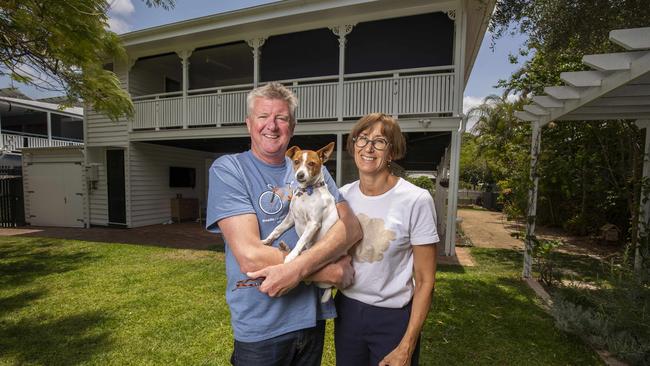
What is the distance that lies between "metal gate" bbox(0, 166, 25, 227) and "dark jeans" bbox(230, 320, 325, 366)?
1494 cm

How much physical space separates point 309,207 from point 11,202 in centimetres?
1544

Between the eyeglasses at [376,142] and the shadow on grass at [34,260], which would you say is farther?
the shadow on grass at [34,260]

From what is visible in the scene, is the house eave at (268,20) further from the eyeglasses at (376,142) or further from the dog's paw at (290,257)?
the dog's paw at (290,257)

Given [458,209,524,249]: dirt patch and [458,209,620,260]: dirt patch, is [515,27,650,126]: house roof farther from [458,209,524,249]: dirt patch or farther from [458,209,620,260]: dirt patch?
[458,209,524,249]: dirt patch

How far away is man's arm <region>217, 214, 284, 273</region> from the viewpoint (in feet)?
4.03

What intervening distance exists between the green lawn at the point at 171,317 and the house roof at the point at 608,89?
9.58ft

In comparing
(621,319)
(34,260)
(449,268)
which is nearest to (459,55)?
(449,268)

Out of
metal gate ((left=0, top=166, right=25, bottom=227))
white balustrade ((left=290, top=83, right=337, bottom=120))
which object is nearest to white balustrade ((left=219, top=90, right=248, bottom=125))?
white balustrade ((left=290, top=83, right=337, bottom=120))

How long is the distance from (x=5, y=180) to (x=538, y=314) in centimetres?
1649

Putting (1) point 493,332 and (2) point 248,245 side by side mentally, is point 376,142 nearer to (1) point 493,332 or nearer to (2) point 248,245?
(2) point 248,245

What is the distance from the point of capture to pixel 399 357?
4.80ft

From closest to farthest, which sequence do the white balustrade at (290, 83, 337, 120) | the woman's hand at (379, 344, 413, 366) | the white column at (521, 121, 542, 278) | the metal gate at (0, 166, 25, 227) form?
1. the woman's hand at (379, 344, 413, 366)
2. the white column at (521, 121, 542, 278)
3. the white balustrade at (290, 83, 337, 120)
4. the metal gate at (0, 166, 25, 227)

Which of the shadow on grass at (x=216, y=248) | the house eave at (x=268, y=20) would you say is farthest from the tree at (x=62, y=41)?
A: the shadow on grass at (x=216, y=248)

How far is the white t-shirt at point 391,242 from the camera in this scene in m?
1.50
